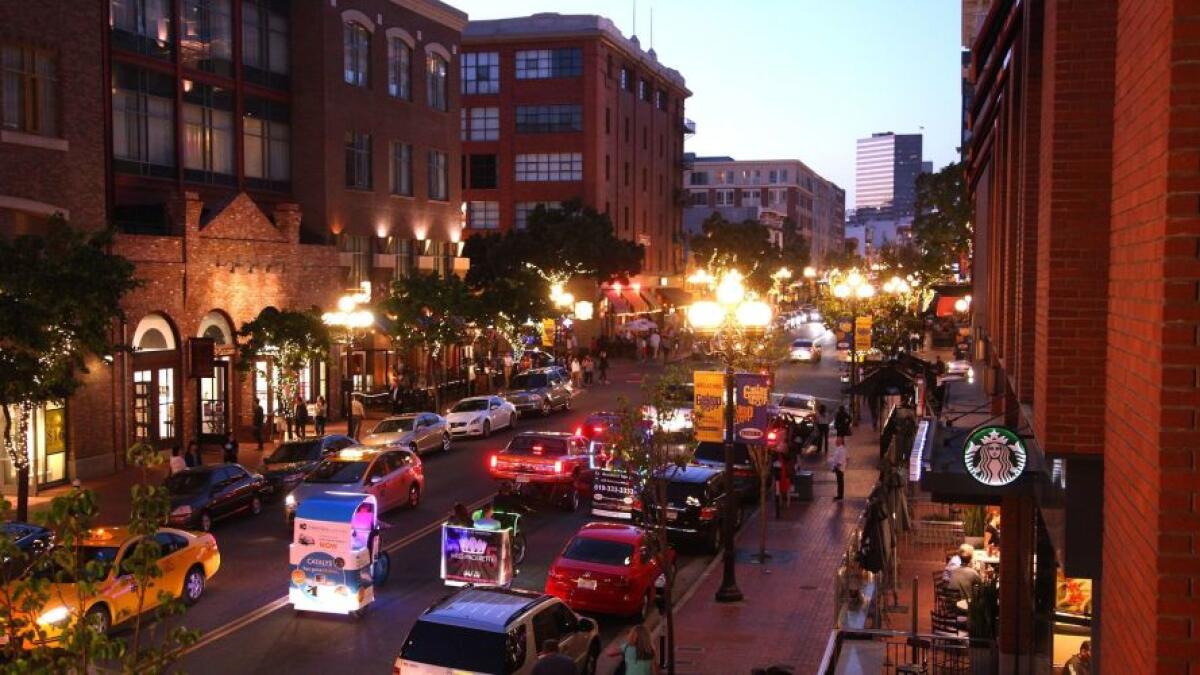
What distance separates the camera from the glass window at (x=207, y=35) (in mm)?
40812

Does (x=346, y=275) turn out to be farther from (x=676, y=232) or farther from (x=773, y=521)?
(x=676, y=232)

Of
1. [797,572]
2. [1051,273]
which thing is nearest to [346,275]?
[797,572]

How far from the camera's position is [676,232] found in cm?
10062

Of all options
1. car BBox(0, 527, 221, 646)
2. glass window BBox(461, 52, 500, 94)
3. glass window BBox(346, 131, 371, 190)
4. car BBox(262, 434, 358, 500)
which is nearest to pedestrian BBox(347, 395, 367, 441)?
car BBox(262, 434, 358, 500)

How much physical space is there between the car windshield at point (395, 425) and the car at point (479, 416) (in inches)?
154

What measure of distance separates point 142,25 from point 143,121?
120 inches

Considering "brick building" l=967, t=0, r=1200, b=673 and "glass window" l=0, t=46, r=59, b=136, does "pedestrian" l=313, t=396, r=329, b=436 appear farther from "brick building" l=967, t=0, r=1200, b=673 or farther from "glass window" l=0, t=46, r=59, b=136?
"brick building" l=967, t=0, r=1200, b=673

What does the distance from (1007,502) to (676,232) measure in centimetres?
8695

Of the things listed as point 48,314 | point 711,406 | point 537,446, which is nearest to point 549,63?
point 537,446

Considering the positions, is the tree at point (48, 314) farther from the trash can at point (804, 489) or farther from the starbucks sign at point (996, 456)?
the starbucks sign at point (996, 456)

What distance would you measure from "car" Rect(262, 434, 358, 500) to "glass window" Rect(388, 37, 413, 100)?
24.9 m

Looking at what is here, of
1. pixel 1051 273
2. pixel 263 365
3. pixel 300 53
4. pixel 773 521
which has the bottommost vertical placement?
pixel 773 521

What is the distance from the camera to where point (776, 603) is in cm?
2045

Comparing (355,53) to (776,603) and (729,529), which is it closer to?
(729,529)
